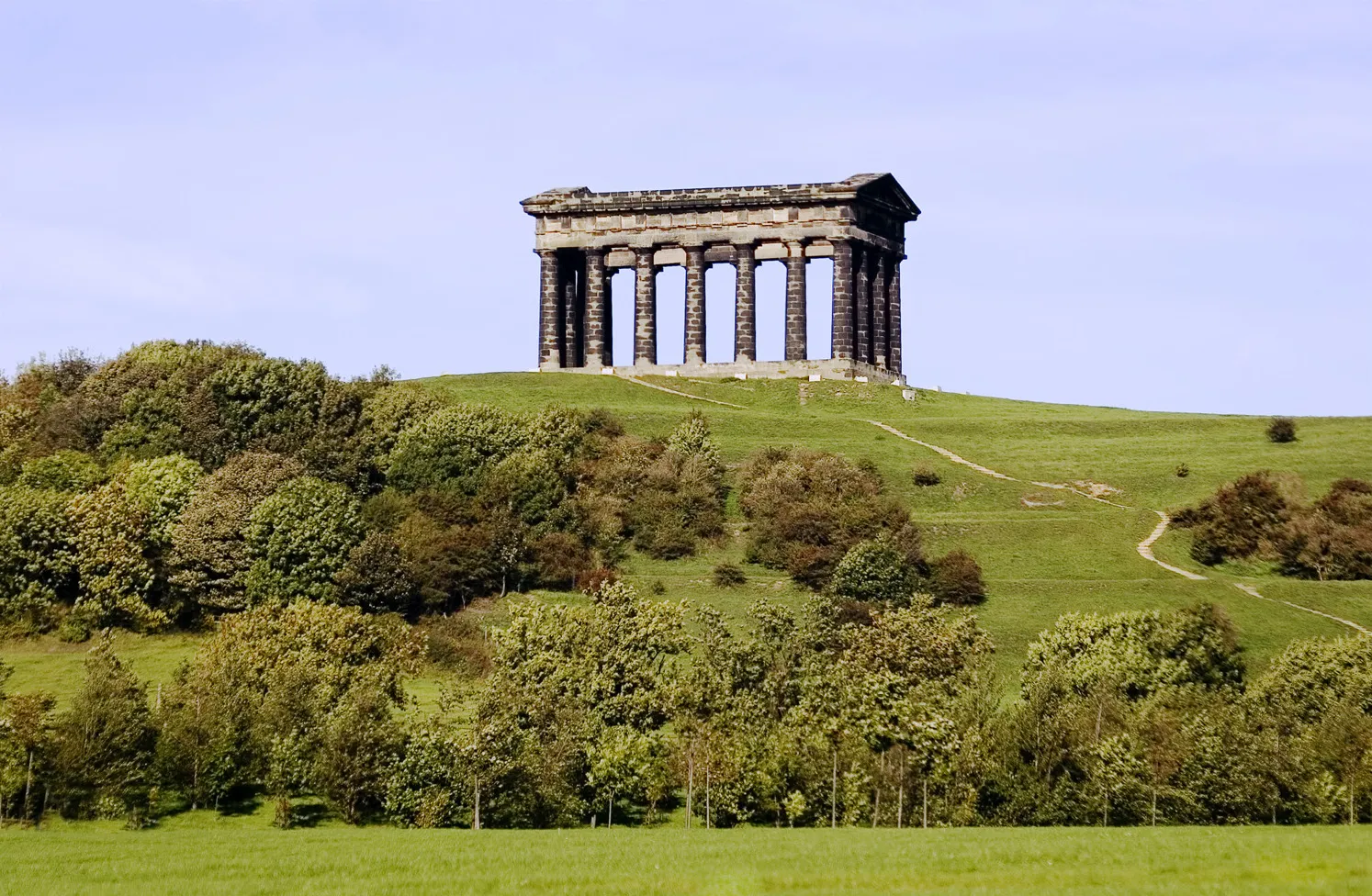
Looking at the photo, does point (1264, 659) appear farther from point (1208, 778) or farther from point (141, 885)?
point (141, 885)

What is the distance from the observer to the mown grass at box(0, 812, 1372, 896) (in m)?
49.0

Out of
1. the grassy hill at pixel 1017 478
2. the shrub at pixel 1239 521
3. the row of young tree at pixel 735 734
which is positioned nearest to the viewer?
the row of young tree at pixel 735 734

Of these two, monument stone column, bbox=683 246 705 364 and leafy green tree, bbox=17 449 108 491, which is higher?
monument stone column, bbox=683 246 705 364

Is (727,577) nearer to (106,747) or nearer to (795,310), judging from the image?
(106,747)

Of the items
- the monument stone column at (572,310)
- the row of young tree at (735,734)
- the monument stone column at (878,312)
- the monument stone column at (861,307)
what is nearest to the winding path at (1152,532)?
the monument stone column at (572,310)

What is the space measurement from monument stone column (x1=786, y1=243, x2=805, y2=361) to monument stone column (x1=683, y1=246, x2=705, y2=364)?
17.2 feet

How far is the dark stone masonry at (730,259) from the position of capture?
137875mm

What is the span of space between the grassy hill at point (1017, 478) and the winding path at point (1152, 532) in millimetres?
368

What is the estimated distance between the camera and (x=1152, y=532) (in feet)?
354

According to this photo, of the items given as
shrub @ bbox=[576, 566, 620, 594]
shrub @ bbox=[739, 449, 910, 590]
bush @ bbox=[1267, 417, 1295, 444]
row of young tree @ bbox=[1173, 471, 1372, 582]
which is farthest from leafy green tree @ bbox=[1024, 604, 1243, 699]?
bush @ bbox=[1267, 417, 1295, 444]

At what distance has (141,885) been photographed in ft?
170

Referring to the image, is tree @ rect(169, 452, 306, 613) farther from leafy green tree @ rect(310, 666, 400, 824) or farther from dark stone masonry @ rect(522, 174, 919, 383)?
dark stone masonry @ rect(522, 174, 919, 383)

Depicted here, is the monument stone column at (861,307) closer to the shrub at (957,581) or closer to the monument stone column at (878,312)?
the monument stone column at (878,312)

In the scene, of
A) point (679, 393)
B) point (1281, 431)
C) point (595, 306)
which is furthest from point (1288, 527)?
point (595, 306)
